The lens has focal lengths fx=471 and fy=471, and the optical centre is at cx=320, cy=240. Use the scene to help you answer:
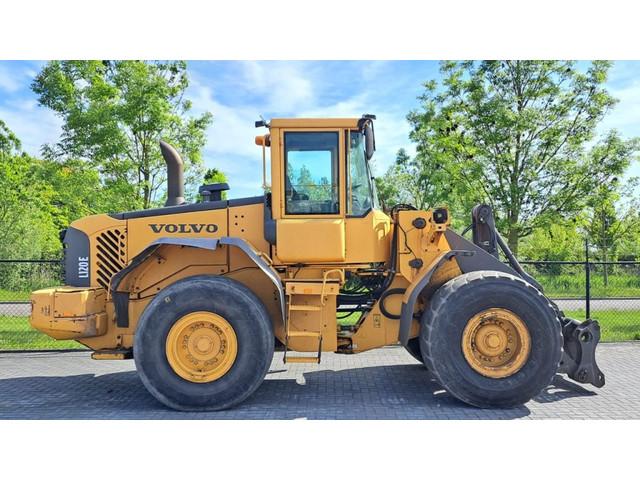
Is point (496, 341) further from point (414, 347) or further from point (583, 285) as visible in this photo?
point (583, 285)

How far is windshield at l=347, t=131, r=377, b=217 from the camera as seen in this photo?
5.51m

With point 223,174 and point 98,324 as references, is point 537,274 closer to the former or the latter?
point 223,174

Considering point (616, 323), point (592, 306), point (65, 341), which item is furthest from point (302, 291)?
point (592, 306)

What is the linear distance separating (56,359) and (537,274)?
496 inches

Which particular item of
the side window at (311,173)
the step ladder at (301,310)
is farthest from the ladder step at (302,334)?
the side window at (311,173)

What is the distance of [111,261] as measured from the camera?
5.98 m

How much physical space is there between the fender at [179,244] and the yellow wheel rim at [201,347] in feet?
2.31

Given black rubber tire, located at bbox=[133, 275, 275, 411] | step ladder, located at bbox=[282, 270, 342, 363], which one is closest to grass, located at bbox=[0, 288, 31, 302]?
black rubber tire, located at bbox=[133, 275, 275, 411]

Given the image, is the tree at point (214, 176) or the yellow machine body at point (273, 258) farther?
the tree at point (214, 176)

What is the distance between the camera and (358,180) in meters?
5.62

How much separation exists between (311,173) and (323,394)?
267 cm

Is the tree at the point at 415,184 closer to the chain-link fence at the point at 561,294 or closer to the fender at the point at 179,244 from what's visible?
the chain-link fence at the point at 561,294

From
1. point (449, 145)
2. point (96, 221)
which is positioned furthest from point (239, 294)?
point (449, 145)

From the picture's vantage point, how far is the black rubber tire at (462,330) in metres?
5.01
